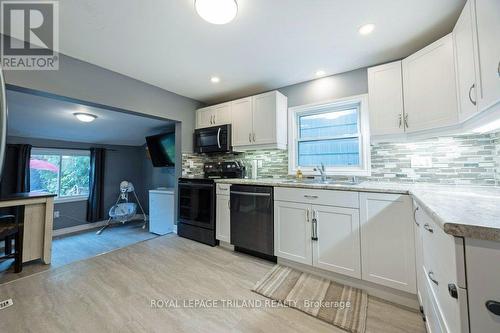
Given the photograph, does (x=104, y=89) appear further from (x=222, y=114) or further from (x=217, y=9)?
(x=217, y=9)

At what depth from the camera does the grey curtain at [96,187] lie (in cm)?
446

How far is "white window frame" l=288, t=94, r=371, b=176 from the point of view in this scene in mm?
2359

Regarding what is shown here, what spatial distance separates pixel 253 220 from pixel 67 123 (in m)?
3.89

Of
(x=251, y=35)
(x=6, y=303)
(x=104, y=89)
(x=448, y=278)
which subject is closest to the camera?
(x=448, y=278)

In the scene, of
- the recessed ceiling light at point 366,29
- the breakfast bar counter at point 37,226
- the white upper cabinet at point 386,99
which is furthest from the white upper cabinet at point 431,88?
the breakfast bar counter at point 37,226

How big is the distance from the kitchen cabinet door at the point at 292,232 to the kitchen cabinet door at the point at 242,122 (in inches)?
46.8

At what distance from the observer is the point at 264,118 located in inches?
111

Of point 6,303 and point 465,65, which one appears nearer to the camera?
point 465,65

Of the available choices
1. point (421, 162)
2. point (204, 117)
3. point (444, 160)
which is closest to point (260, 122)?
point (204, 117)

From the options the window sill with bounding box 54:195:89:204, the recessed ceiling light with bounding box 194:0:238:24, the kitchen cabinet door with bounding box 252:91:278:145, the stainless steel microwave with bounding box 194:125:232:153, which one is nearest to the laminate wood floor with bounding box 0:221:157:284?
the window sill with bounding box 54:195:89:204

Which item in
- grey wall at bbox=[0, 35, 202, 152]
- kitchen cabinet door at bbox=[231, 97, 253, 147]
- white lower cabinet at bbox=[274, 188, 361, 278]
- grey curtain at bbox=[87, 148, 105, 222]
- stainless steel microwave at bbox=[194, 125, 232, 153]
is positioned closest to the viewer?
white lower cabinet at bbox=[274, 188, 361, 278]

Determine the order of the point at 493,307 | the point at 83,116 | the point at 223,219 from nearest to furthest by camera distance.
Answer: the point at 493,307 → the point at 223,219 → the point at 83,116

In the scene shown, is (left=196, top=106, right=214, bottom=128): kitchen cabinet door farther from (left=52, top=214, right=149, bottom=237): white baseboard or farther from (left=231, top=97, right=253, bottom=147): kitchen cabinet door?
(left=52, top=214, right=149, bottom=237): white baseboard

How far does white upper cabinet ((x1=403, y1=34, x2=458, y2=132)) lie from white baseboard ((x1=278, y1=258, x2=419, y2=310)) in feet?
4.76
